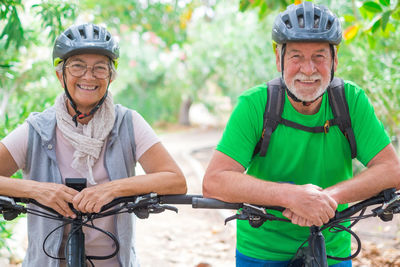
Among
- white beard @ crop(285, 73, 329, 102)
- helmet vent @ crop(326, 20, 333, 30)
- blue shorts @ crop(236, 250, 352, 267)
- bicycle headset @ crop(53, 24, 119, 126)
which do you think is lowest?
blue shorts @ crop(236, 250, 352, 267)

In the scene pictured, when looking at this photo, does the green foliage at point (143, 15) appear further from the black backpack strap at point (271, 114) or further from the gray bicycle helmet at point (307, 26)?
the black backpack strap at point (271, 114)

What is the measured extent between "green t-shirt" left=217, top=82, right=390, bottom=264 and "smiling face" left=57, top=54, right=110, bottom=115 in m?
0.79

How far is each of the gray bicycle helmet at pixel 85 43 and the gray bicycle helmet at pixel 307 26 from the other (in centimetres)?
95

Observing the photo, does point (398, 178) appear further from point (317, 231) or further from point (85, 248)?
point (85, 248)

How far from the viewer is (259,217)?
96.9 inches

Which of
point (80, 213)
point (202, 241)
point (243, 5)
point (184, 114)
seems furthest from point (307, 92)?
point (184, 114)

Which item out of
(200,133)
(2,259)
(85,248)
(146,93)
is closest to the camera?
(85,248)

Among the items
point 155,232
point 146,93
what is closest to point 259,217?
point 155,232

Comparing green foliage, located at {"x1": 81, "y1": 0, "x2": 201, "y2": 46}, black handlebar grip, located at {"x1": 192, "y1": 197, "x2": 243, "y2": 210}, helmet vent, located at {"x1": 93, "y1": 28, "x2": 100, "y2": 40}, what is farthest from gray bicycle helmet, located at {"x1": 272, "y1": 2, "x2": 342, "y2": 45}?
green foliage, located at {"x1": 81, "y1": 0, "x2": 201, "y2": 46}

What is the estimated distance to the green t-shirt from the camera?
271cm

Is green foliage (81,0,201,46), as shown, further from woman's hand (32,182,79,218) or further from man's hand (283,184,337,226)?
man's hand (283,184,337,226)

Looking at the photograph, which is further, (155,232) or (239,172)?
(155,232)

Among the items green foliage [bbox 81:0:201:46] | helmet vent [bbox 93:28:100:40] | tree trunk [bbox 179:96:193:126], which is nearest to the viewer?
helmet vent [bbox 93:28:100:40]

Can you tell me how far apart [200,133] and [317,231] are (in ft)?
62.3
